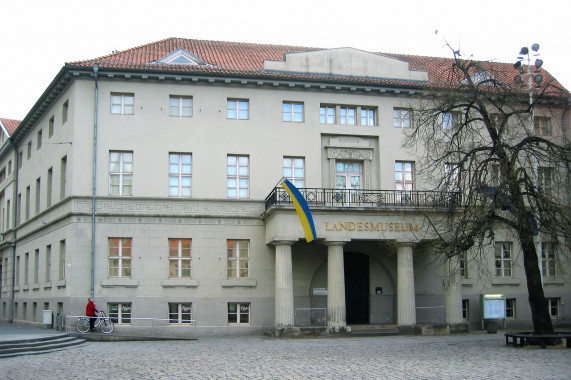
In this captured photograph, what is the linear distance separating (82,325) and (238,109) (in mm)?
12659

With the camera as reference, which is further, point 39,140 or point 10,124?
point 10,124

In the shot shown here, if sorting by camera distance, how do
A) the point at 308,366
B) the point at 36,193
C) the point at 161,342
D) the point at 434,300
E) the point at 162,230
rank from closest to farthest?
the point at 308,366 → the point at 161,342 → the point at 162,230 → the point at 434,300 → the point at 36,193

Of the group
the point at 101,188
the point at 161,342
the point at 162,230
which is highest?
the point at 101,188

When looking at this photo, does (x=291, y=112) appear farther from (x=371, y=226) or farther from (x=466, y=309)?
(x=466, y=309)

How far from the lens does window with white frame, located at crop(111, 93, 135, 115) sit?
32812 millimetres

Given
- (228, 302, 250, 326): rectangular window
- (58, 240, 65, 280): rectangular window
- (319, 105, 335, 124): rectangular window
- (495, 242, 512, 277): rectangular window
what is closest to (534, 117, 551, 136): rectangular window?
(495, 242, 512, 277): rectangular window

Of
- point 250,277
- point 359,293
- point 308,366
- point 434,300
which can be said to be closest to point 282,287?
point 250,277

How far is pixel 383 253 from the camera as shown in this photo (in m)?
34.3

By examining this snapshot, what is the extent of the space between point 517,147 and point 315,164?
12.4 meters

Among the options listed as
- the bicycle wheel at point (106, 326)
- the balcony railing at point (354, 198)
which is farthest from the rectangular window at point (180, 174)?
the bicycle wheel at point (106, 326)

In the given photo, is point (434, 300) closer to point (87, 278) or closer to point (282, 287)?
point (282, 287)

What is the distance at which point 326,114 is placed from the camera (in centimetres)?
3478

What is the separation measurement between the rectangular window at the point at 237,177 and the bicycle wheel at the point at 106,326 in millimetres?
8208

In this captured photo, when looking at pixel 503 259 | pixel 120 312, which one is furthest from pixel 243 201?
pixel 503 259
